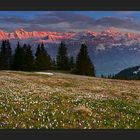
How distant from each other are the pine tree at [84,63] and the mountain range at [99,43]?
0.55 feet

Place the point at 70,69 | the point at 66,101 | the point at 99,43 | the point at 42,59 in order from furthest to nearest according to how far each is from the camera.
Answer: the point at 70,69
the point at 99,43
the point at 42,59
the point at 66,101

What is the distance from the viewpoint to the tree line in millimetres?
16062

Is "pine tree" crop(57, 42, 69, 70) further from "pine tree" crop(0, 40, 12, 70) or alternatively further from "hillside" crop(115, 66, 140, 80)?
"hillside" crop(115, 66, 140, 80)

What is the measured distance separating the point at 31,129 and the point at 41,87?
2198 mm

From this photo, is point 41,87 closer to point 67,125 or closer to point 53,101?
point 53,101

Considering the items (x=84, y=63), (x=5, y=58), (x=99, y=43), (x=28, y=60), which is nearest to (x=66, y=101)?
(x=84, y=63)

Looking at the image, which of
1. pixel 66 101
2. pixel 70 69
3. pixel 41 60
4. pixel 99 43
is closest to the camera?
pixel 66 101

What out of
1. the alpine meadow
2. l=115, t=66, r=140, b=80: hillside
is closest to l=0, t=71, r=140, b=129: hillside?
the alpine meadow

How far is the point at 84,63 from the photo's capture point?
16219 millimetres

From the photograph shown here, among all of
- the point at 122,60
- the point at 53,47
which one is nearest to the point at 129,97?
the point at 122,60

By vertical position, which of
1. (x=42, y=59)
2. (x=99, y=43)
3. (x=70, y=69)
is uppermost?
(x=99, y=43)

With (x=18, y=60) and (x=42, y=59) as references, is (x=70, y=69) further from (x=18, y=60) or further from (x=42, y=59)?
(x=18, y=60)

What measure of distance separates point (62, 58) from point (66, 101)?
1.62 m

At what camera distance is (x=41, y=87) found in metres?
16.6
